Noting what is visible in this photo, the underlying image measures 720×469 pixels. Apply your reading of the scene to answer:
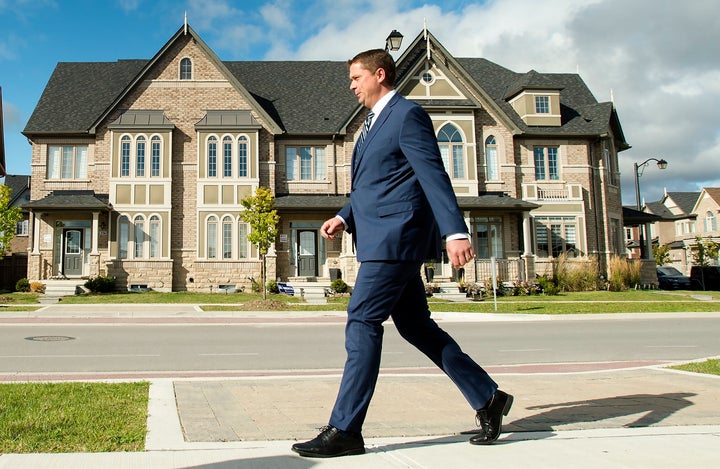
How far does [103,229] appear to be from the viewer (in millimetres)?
27875

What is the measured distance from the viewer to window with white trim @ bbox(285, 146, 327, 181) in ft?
98.2

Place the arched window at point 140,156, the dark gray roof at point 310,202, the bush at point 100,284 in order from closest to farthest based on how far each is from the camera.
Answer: the bush at point 100,284, the dark gray roof at point 310,202, the arched window at point 140,156

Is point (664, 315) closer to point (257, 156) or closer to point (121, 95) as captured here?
point (257, 156)

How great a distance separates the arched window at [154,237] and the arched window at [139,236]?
35 cm

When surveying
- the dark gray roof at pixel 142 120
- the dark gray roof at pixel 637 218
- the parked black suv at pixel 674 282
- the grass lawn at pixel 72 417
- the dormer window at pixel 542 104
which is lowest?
the grass lawn at pixel 72 417

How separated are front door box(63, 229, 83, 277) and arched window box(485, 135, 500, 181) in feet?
62.6

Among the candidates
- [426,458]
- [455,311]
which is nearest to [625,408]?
[426,458]

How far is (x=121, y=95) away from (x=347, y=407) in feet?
90.7

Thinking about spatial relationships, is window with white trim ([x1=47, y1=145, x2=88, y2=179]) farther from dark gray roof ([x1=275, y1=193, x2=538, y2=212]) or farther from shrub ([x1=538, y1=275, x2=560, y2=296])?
shrub ([x1=538, y1=275, x2=560, y2=296])

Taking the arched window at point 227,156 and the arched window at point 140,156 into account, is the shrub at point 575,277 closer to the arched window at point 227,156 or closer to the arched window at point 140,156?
the arched window at point 227,156

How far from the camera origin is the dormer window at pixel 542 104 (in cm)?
3212

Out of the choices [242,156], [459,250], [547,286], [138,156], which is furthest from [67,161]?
[459,250]

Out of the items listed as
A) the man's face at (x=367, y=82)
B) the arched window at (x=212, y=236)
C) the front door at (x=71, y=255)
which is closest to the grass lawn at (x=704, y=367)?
the man's face at (x=367, y=82)

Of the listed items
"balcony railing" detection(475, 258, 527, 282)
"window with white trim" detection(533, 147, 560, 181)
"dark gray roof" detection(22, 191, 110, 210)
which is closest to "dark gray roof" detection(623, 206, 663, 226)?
"window with white trim" detection(533, 147, 560, 181)
